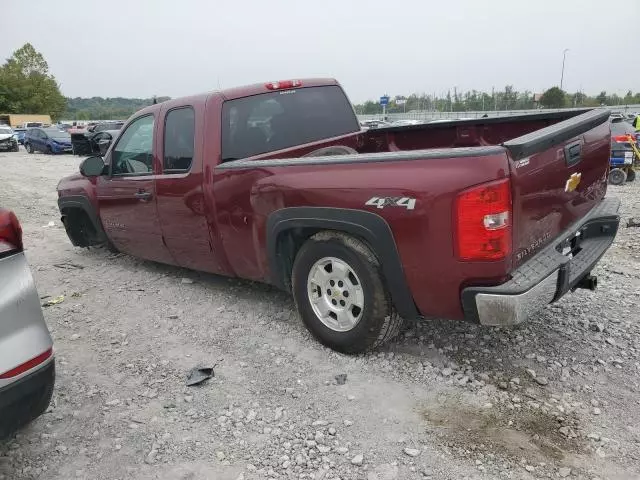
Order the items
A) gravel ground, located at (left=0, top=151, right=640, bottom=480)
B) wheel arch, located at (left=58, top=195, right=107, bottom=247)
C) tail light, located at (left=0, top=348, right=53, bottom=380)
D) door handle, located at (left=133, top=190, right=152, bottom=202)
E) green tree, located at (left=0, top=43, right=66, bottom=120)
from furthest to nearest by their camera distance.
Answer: green tree, located at (left=0, top=43, right=66, bottom=120) → wheel arch, located at (left=58, top=195, right=107, bottom=247) → door handle, located at (left=133, top=190, right=152, bottom=202) → gravel ground, located at (left=0, top=151, right=640, bottom=480) → tail light, located at (left=0, top=348, right=53, bottom=380)

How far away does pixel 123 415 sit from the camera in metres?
3.03

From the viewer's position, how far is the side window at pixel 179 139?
13.9 feet

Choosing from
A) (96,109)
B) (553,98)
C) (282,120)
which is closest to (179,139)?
(282,120)

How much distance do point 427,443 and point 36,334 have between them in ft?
6.53

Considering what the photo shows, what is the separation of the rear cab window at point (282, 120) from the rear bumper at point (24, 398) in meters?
2.16

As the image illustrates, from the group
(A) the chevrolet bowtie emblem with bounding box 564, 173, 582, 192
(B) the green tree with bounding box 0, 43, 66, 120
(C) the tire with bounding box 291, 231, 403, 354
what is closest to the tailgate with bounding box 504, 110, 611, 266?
(A) the chevrolet bowtie emblem with bounding box 564, 173, 582, 192

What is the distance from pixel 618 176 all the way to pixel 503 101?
46731mm

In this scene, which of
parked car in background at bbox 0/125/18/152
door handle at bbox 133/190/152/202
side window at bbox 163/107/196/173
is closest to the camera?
side window at bbox 163/107/196/173

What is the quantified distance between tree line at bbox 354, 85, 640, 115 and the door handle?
1913 inches

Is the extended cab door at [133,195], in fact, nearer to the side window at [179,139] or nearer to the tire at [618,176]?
the side window at [179,139]

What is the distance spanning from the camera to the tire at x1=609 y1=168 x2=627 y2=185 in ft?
37.9

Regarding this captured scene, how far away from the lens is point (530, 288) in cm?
269

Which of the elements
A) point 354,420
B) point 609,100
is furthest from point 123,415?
point 609,100

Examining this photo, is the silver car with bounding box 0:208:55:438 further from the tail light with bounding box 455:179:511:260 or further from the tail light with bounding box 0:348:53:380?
the tail light with bounding box 455:179:511:260
